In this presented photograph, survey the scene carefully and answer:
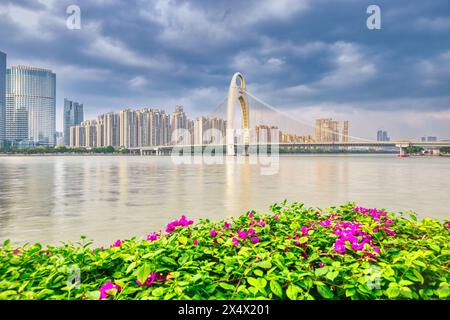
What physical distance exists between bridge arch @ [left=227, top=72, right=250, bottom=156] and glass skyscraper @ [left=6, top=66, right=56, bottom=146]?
1297 inches

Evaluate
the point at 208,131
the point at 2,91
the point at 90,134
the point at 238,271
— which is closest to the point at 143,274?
the point at 238,271

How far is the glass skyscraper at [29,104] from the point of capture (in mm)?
68213

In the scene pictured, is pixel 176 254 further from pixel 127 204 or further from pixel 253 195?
pixel 253 195

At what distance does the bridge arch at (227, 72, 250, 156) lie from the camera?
65812 mm

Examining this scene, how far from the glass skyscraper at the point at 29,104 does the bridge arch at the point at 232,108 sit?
108ft

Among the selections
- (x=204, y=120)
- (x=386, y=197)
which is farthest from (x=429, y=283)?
(x=204, y=120)

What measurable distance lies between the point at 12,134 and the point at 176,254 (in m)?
145

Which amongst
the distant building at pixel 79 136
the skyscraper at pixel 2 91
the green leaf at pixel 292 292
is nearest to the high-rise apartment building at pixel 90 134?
the distant building at pixel 79 136

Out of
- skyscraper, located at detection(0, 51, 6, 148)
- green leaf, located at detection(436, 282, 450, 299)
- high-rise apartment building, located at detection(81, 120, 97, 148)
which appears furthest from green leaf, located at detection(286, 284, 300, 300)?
high-rise apartment building, located at detection(81, 120, 97, 148)

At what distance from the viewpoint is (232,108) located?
6875 centimetres

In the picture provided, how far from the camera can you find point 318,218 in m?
4.04

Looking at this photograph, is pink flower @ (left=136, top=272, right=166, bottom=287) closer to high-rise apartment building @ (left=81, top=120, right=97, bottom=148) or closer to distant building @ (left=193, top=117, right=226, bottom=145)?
distant building @ (left=193, top=117, right=226, bottom=145)

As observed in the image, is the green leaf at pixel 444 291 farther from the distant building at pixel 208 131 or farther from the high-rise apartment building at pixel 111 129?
the high-rise apartment building at pixel 111 129
